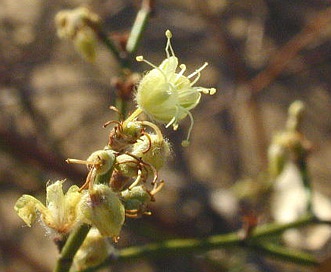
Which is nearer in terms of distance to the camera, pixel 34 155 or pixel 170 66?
pixel 170 66

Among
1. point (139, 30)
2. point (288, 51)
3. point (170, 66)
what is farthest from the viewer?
point (288, 51)

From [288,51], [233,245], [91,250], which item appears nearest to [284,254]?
[233,245]

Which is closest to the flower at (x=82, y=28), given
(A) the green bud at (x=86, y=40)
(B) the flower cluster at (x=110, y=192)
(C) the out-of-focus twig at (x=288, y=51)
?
(A) the green bud at (x=86, y=40)

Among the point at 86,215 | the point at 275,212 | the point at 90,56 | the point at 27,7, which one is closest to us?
the point at 86,215

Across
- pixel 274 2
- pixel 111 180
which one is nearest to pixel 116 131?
pixel 111 180

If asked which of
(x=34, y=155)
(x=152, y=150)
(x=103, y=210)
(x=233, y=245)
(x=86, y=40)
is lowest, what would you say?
(x=103, y=210)

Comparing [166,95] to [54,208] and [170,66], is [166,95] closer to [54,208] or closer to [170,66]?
[170,66]

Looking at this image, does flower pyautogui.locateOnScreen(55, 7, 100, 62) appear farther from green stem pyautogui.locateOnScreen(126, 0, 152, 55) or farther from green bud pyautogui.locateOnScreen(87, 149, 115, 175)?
green bud pyautogui.locateOnScreen(87, 149, 115, 175)

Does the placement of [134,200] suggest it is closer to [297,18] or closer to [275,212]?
[275,212]
